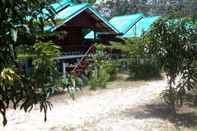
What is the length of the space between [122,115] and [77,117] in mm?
1253

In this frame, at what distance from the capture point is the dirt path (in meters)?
10.8

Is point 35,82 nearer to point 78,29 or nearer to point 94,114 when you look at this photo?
point 94,114

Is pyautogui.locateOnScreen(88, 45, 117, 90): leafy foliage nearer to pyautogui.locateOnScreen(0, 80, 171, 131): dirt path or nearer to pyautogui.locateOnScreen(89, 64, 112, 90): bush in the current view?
pyautogui.locateOnScreen(89, 64, 112, 90): bush

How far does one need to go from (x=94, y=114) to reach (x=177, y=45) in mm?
3083

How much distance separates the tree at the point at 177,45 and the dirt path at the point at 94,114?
1.45 m

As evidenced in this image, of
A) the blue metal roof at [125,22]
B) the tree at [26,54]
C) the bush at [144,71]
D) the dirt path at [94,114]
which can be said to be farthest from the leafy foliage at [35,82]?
the blue metal roof at [125,22]

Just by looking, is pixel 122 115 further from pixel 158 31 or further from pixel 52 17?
pixel 52 17

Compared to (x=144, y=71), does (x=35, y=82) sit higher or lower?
higher

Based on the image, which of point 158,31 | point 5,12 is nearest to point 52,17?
point 5,12

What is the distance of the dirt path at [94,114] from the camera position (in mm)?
10773

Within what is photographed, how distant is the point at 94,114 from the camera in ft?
40.6

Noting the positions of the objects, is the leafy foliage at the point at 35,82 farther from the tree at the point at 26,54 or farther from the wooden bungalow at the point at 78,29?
the wooden bungalow at the point at 78,29

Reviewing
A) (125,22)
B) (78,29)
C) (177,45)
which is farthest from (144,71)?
(125,22)

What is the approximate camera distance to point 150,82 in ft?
Answer: 62.5
